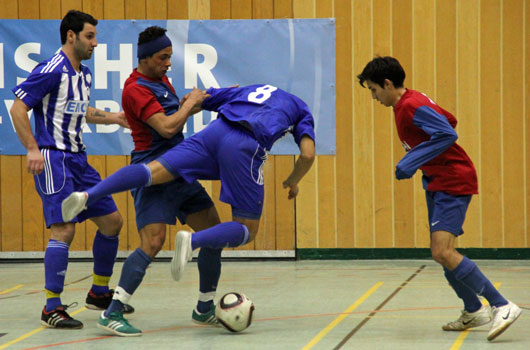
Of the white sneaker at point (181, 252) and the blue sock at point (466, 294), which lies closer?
the white sneaker at point (181, 252)

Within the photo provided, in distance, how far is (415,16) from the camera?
8.45 m

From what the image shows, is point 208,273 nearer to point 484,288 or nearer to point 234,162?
point 234,162

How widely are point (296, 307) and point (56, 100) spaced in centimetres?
221

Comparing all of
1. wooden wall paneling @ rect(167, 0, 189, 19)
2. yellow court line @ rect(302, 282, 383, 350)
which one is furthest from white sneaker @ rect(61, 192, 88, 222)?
wooden wall paneling @ rect(167, 0, 189, 19)

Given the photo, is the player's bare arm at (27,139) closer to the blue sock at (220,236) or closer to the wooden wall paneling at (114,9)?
the blue sock at (220,236)

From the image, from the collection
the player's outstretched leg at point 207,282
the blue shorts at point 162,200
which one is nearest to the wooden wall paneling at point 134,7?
the blue shorts at point 162,200

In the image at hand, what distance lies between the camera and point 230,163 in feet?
14.7

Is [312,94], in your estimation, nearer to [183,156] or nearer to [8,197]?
[8,197]

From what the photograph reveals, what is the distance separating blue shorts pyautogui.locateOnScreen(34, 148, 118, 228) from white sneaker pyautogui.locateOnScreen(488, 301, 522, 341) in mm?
2550

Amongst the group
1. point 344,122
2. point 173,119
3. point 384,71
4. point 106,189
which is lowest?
point 106,189

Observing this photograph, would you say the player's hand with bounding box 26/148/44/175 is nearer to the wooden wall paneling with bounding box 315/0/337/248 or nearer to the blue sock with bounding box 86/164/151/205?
the blue sock with bounding box 86/164/151/205

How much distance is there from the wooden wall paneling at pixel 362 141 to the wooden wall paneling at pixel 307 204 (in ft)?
1.46

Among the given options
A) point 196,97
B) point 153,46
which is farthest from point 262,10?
point 196,97

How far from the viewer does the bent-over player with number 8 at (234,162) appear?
171 inches
